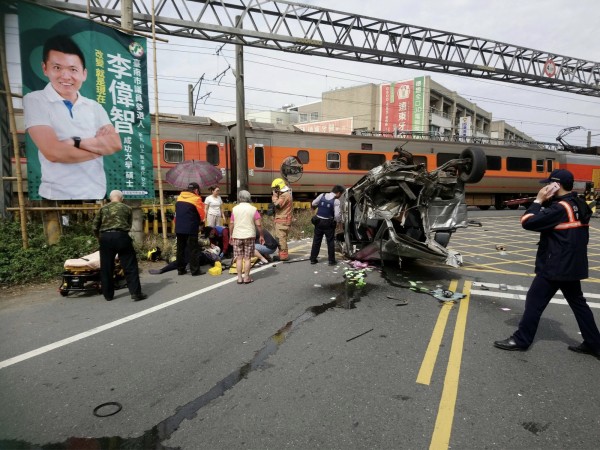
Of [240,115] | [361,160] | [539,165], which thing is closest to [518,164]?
[539,165]

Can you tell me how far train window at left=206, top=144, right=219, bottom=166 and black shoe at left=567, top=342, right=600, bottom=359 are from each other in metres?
12.9

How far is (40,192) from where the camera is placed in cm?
750

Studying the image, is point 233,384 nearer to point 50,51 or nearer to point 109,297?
point 109,297

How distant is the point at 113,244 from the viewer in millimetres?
5648

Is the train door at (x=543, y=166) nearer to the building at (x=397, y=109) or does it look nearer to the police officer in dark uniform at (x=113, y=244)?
the building at (x=397, y=109)

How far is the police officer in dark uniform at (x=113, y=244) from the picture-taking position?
565 centimetres

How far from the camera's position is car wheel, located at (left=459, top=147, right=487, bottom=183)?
21.4 feet

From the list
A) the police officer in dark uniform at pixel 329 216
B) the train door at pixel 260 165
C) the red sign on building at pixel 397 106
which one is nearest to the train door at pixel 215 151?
the train door at pixel 260 165

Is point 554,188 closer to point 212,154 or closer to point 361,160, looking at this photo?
point 212,154

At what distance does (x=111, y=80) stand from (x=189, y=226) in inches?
147

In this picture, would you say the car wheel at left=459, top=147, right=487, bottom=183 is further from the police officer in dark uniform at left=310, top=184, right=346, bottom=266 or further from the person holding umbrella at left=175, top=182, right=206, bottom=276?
the person holding umbrella at left=175, top=182, right=206, bottom=276

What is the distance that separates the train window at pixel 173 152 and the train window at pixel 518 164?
17.8 metres

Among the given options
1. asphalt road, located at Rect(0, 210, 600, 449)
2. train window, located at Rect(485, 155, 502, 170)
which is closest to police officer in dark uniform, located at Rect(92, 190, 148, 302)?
asphalt road, located at Rect(0, 210, 600, 449)

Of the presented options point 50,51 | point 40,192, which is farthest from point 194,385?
point 50,51
